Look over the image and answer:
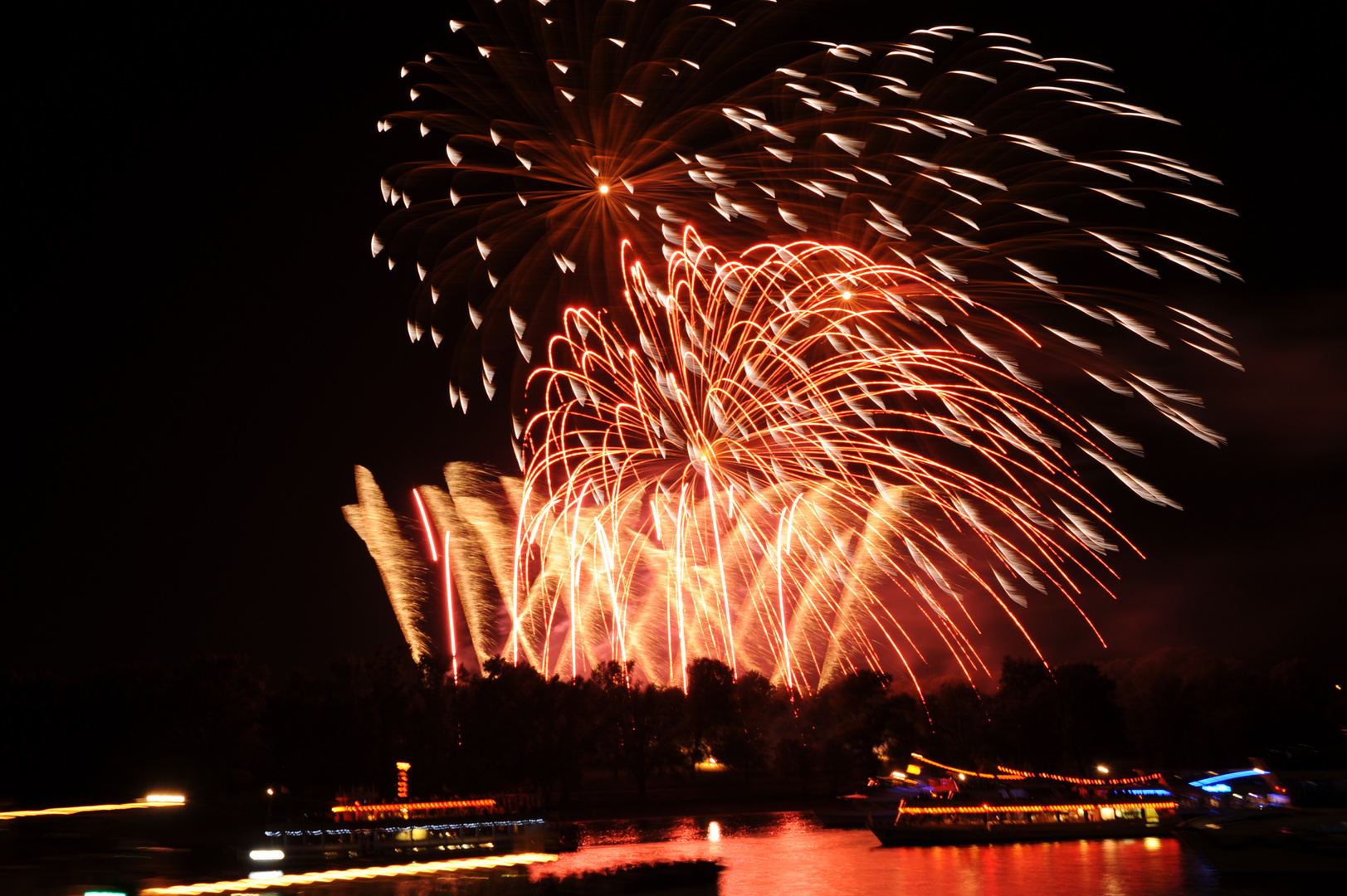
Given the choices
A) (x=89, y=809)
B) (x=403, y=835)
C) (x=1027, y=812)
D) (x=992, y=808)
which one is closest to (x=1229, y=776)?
(x=1027, y=812)

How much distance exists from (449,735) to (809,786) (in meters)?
43.0

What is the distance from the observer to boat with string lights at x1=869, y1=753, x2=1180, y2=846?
6344 cm

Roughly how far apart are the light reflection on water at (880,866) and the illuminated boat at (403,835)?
2.14 metres

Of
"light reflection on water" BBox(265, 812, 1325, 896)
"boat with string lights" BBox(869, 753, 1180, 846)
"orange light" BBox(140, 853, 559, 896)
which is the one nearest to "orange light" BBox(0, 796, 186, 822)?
"orange light" BBox(140, 853, 559, 896)

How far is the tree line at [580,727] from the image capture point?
71.5 metres

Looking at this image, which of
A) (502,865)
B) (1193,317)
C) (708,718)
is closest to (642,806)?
(708,718)

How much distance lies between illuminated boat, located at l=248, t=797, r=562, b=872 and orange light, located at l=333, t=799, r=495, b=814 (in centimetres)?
4

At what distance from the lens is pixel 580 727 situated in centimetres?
8744

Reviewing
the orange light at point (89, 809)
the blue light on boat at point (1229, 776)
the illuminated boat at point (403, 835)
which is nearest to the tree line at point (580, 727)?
the blue light on boat at point (1229, 776)

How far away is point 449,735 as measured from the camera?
8119 cm

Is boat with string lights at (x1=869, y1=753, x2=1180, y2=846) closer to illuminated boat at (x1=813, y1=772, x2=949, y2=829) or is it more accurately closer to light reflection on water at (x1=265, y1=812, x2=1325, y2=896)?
light reflection on water at (x1=265, y1=812, x2=1325, y2=896)

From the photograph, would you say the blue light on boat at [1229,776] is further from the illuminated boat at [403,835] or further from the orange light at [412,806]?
the orange light at [412,806]

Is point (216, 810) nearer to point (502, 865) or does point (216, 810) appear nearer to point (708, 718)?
point (502, 865)

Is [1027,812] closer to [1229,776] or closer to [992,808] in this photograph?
[992,808]
